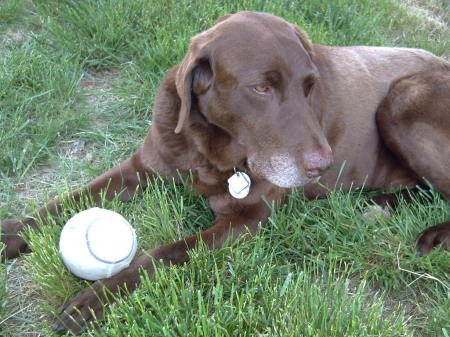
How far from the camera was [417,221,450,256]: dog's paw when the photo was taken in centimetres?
254

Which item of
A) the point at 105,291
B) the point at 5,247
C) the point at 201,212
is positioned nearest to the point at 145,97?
the point at 201,212

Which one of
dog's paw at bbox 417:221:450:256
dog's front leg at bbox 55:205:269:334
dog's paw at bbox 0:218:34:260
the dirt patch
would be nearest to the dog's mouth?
dog's front leg at bbox 55:205:269:334

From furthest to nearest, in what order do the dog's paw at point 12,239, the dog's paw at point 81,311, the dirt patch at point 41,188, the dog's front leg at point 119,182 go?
the dog's front leg at point 119,182
the dog's paw at point 12,239
the dirt patch at point 41,188
the dog's paw at point 81,311

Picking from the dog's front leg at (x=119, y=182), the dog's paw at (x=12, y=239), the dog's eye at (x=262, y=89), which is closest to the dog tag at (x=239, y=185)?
the dog's front leg at (x=119, y=182)

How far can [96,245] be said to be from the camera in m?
2.12

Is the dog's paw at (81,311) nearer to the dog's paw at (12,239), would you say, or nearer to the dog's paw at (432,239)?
the dog's paw at (12,239)

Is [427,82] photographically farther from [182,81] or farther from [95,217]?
[95,217]

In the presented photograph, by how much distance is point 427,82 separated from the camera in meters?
3.00

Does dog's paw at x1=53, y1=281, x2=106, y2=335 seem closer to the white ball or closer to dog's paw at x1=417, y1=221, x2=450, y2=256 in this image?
the white ball

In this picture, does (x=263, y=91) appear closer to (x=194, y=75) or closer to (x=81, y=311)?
(x=194, y=75)

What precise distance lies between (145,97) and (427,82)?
1.79 metres

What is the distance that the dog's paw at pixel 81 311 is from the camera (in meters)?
2.07

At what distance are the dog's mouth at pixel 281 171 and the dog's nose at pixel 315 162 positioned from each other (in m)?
0.01

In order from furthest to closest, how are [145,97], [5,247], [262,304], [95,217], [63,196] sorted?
[145,97]
[63,196]
[5,247]
[95,217]
[262,304]
